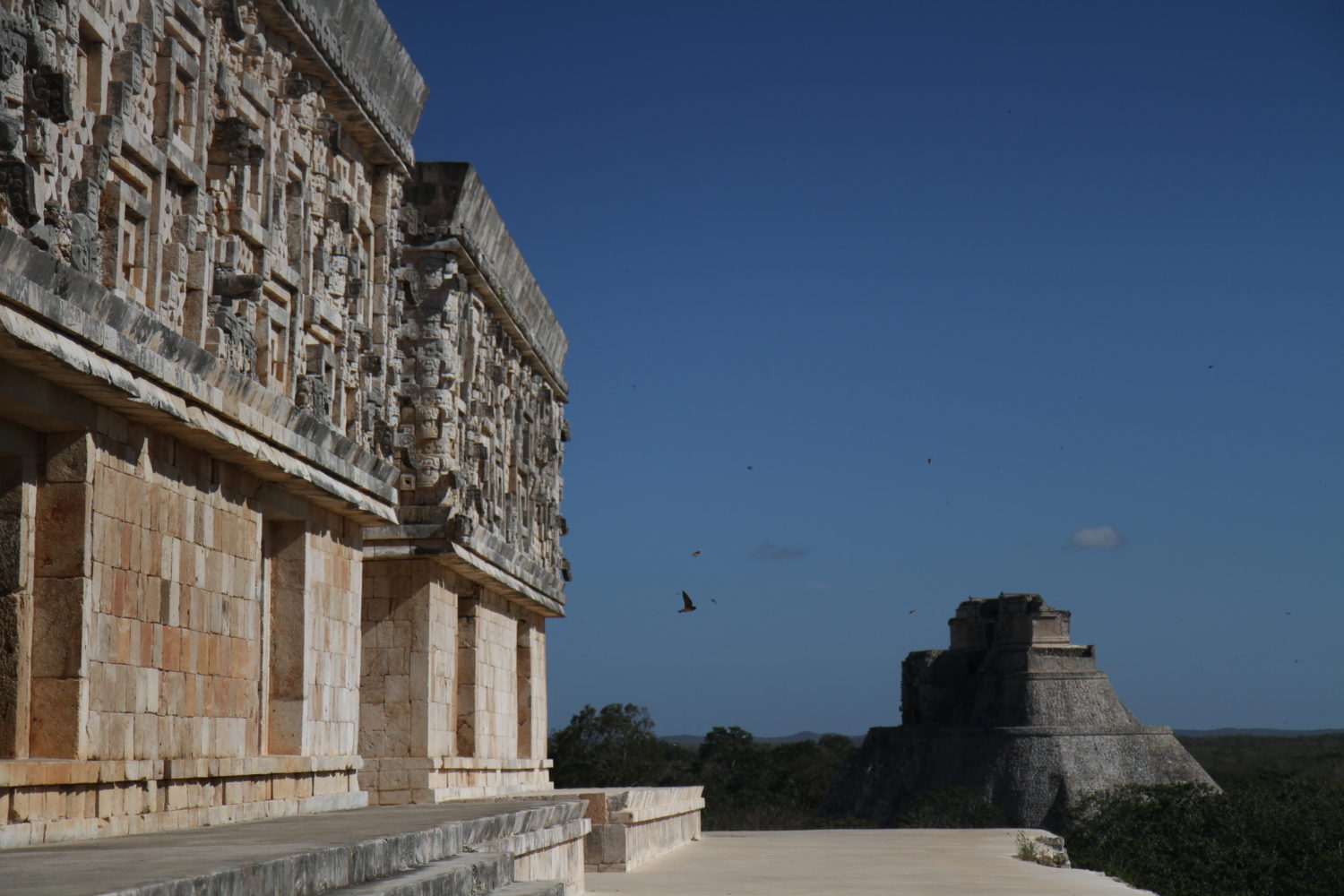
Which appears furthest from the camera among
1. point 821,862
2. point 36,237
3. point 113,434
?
point 821,862

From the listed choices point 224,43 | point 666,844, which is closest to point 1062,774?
point 666,844

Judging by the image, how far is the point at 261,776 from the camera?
785 centimetres

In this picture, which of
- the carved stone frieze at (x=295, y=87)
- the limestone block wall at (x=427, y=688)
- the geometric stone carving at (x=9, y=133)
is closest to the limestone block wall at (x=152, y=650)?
the geometric stone carving at (x=9, y=133)

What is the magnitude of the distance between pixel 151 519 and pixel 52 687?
1.02 m

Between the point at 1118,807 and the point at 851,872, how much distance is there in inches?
558

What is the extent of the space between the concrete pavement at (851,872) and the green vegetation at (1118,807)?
5.33ft

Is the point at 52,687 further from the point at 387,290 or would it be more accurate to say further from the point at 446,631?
the point at 446,631

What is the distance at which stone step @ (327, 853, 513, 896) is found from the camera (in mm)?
4391

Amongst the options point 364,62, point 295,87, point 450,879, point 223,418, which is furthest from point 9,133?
point 364,62

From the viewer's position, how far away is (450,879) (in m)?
4.96

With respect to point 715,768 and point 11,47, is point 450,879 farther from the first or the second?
point 715,768

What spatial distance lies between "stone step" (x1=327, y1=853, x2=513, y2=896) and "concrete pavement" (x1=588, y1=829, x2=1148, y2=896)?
3597mm

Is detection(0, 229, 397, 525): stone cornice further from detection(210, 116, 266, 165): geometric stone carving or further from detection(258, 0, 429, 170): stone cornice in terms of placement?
detection(258, 0, 429, 170): stone cornice

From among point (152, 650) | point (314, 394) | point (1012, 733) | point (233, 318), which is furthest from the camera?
point (1012, 733)
